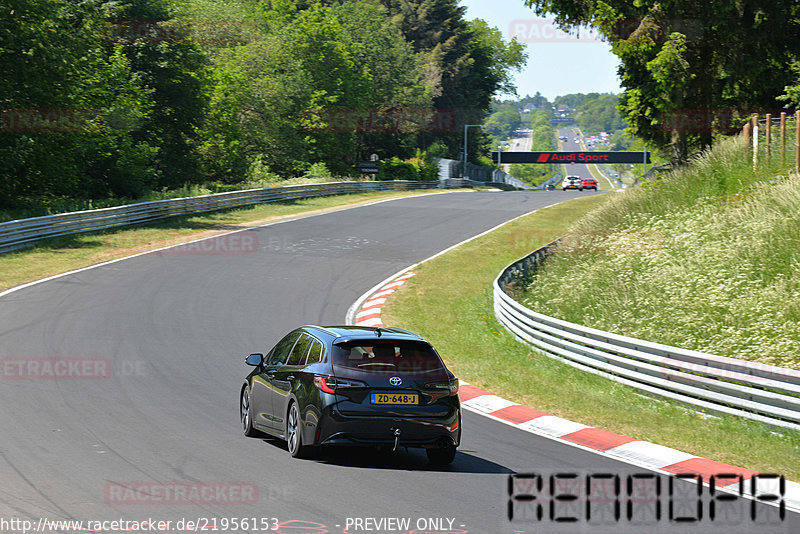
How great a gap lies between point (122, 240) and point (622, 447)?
24.4 metres

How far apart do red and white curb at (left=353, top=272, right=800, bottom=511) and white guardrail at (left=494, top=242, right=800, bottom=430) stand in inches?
86.6

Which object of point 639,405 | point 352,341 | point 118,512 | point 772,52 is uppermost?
point 772,52

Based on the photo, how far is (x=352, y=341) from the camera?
1001 cm

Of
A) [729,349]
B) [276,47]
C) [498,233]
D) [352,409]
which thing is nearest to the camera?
[352,409]

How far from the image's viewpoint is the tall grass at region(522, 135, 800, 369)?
53.5 feet

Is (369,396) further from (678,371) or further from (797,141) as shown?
(797,141)

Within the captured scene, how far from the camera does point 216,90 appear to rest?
58.2 metres

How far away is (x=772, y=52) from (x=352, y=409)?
27.5 m

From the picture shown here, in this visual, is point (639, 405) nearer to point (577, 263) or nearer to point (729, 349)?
point (729, 349)

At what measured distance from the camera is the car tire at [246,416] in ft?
36.9

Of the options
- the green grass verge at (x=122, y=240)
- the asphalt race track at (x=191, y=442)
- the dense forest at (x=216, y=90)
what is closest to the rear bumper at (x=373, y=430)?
the asphalt race track at (x=191, y=442)

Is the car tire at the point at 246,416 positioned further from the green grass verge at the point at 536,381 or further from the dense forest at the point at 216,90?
the dense forest at the point at 216,90

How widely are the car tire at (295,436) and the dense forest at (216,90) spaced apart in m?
27.5

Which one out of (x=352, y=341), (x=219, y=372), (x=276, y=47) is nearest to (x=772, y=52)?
(x=219, y=372)
